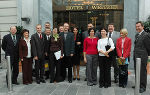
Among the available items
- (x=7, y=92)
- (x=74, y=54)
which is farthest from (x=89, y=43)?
(x=7, y=92)

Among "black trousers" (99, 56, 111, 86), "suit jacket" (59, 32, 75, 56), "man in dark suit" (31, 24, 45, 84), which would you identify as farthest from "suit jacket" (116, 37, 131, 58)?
"man in dark suit" (31, 24, 45, 84)

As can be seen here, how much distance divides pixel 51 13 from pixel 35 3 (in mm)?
1019

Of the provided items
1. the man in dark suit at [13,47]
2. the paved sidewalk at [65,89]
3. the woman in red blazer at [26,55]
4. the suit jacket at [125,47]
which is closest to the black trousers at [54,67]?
the paved sidewalk at [65,89]

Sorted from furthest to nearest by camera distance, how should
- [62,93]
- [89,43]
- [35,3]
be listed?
[35,3]
[89,43]
[62,93]

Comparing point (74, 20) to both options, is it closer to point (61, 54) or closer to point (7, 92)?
point (61, 54)

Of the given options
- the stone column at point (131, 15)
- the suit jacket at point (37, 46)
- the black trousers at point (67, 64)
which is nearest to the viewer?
the suit jacket at point (37, 46)

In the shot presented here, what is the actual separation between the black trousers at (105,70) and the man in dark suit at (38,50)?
2184 mm

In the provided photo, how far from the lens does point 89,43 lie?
6387mm

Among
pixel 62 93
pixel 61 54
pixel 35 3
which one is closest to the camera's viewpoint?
pixel 62 93

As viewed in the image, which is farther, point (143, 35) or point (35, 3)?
point (35, 3)

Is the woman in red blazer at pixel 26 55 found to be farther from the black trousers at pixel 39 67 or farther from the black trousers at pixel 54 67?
the black trousers at pixel 54 67

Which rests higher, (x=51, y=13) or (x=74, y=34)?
(x=51, y=13)

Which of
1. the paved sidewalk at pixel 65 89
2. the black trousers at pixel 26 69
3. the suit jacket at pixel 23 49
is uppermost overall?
the suit jacket at pixel 23 49

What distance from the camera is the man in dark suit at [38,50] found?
6723 millimetres
